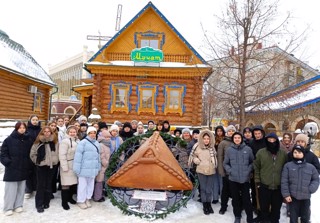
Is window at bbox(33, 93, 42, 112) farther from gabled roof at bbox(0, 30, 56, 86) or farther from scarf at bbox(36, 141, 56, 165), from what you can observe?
scarf at bbox(36, 141, 56, 165)

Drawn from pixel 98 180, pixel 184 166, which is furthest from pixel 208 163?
pixel 98 180

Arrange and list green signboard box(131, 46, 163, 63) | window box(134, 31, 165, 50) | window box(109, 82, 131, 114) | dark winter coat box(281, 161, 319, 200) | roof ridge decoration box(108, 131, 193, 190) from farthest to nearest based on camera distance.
A: window box(134, 31, 165, 50)
window box(109, 82, 131, 114)
green signboard box(131, 46, 163, 63)
roof ridge decoration box(108, 131, 193, 190)
dark winter coat box(281, 161, 319, 200)

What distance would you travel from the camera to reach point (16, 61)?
14320mm

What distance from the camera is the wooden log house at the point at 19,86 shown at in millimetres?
12688

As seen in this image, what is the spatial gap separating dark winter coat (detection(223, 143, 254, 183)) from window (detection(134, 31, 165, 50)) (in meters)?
11.1

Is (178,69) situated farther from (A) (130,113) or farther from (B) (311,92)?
(B) (311,92)

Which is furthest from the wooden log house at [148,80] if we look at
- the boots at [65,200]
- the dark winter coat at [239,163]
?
the dark winter coat at [239,163]

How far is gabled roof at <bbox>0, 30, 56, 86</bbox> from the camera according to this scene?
1268 centimetres

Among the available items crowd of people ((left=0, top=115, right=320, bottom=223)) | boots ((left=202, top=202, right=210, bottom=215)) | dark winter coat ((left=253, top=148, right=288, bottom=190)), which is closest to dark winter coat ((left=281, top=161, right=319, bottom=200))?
crowd of people ((left=0, top=115, right=320, bottom=223))

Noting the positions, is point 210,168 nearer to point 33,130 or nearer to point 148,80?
point 33,130

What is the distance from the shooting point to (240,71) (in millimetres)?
8398

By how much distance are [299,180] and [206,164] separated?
1545mm

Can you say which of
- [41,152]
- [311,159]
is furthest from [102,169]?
[311,159]

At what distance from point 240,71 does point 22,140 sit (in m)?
6.64
